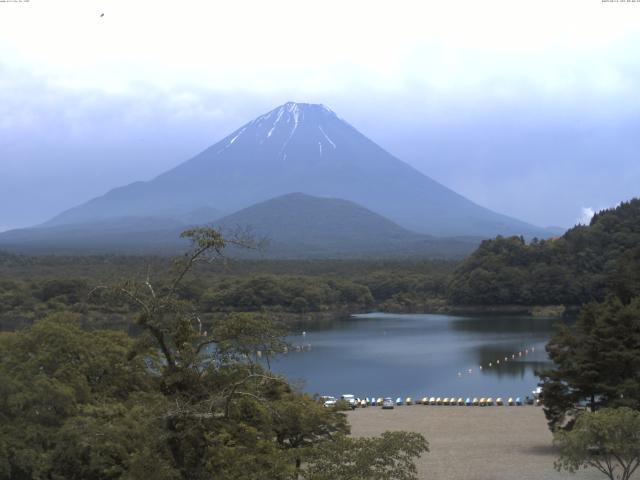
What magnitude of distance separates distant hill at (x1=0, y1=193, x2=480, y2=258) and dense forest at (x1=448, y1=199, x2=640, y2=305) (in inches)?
1613

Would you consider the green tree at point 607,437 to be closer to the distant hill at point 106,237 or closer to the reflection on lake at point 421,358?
the reflection on lake at point 421,358

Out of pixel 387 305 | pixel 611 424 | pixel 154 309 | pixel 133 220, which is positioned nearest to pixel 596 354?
pixel 611 424

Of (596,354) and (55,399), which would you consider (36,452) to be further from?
(596,354)

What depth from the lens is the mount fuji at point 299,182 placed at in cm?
16988

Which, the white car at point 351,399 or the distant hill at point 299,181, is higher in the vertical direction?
the distant hill at point 299,181

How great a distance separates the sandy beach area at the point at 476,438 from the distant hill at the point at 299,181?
14110 cm

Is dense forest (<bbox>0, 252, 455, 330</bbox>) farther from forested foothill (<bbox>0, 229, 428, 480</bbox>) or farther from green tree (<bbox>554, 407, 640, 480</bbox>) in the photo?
forested foothill (<bbox>0, 229, 428, 480</bbox>)

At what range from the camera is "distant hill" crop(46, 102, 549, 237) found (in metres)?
170

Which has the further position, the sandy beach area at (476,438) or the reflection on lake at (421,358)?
the reflection on lake at (421,358)

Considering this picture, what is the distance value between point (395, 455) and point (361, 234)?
12569cm

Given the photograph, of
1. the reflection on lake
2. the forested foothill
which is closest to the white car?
the reflection on lake

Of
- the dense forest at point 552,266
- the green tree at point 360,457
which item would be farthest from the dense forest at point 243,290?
the green tree at point 360,457

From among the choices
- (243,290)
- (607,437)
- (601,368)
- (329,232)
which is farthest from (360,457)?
(329,232)

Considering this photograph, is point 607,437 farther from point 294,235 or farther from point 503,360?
point 294,235
